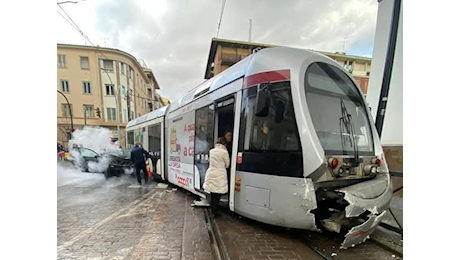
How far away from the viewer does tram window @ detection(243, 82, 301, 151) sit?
3117mm

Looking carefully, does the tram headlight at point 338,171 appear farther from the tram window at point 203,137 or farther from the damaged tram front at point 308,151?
the tram window at point 203,137

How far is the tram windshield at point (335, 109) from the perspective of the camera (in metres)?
3.18

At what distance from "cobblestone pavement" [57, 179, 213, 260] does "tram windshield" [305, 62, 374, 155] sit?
259 centimetres

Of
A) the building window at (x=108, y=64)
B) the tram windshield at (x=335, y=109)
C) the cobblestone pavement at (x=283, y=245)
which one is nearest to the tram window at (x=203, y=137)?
the cobblestone pavement at (x=283, y=245)

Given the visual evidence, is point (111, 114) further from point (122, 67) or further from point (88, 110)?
point (122, 67)

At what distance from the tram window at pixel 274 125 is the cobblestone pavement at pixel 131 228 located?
1.87 m

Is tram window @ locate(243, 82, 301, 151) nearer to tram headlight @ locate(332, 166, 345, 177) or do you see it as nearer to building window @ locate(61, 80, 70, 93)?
tram headlight @ locate(332, 166, 345, 177)
